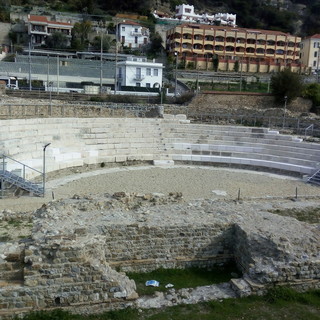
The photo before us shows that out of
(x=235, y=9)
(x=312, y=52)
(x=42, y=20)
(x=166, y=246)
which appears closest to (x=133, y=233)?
(x=166, y=246)

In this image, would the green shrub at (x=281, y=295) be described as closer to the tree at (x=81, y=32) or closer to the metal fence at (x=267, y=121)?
the metal fence at (x=267, y=121)

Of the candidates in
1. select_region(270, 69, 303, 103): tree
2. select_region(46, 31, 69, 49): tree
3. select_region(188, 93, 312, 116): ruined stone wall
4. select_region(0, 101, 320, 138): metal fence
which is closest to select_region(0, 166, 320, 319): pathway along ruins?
select_region(0, 101, 320, 138): metal fence

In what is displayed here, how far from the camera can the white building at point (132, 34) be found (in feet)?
225

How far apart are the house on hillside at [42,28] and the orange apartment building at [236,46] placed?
18789mm

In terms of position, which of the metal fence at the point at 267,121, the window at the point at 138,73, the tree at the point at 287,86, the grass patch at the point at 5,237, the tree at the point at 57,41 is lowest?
the grass patch at the point at 5,237

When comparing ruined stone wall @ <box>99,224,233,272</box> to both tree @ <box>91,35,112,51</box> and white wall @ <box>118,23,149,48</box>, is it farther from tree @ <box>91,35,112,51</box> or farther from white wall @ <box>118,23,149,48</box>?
white wall @ <box>118,23,149,48</box>

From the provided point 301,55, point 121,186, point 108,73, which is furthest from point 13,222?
point 301,55

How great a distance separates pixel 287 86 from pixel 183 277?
26570 millimetres

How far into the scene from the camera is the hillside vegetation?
7962 centimetres

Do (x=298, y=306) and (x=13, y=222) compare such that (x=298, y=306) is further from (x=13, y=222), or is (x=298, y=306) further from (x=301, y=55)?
(x=301, y=55)

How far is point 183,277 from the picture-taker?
7.82 meters

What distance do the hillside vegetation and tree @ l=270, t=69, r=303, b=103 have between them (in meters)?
57.1

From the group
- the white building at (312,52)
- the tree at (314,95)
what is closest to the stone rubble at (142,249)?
the tree at (314,95)

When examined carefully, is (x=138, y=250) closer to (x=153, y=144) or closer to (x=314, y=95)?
(x=153, y=144)
